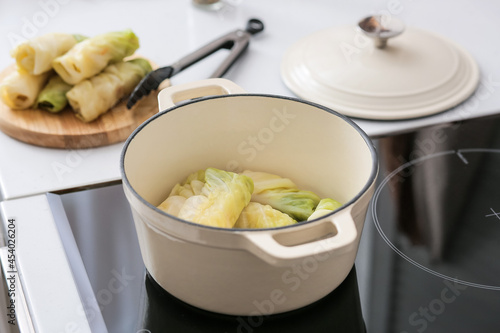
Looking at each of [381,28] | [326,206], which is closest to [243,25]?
[381,28]

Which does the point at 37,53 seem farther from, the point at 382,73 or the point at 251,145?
the point at 382,73

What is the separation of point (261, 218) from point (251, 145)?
0.15 metres

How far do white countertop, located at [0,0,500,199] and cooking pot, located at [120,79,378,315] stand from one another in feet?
0.81

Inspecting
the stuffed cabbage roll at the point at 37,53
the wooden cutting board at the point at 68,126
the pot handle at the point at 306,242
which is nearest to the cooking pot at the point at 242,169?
the pot handle at the point at 306,242

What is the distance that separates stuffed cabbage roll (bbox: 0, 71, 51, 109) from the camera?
105 cm

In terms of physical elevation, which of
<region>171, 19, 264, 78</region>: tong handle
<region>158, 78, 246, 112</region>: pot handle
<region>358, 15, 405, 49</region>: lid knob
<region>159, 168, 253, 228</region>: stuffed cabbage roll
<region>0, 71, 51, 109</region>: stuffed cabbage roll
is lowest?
<region>171, 19, 264, 78</region>: tong handle

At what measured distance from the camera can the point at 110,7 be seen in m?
1.47

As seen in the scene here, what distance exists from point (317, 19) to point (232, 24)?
0.20 metres

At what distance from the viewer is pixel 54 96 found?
107 cm

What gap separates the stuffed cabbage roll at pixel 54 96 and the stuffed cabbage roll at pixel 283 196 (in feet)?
1.37

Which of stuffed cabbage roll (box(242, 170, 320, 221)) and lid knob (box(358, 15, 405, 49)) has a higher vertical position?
lid knob (box(358, 15, 405, 49))

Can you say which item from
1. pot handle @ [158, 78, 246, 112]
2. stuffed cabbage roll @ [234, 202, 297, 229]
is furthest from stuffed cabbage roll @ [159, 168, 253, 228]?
pot handle @ [158, 78, 246, 112]

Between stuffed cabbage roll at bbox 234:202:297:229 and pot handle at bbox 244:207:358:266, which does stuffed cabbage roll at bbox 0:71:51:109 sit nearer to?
stuffed cabbage roll at bbox 234:202:297:229

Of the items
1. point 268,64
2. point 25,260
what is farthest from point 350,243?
point 268,64
